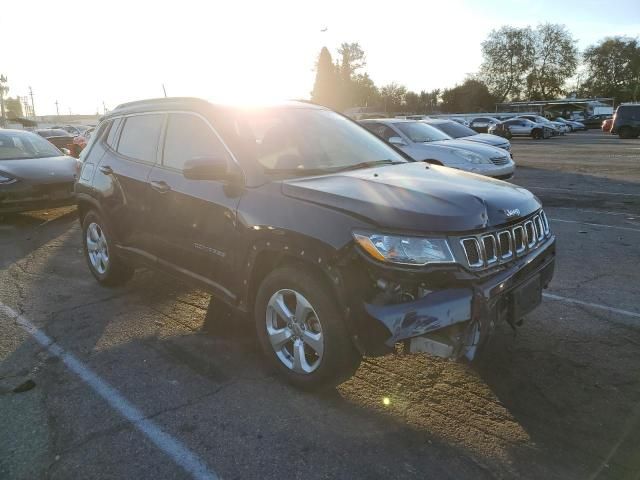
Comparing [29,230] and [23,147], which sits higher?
[23,147]

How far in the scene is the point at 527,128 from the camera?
37.6 m

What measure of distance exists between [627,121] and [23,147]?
32285 mm

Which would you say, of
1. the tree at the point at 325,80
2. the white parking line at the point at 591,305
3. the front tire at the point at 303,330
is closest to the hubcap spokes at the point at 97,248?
the front tire at the point at 303,330

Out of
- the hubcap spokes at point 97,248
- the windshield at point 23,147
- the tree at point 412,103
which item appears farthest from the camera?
the tree at point 412,103

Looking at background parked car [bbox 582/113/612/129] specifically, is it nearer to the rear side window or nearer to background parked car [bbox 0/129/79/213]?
the rear side window

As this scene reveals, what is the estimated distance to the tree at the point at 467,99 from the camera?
289 feet

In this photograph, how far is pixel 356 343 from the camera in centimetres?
283

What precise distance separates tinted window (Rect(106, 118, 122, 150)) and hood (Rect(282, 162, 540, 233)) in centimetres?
253

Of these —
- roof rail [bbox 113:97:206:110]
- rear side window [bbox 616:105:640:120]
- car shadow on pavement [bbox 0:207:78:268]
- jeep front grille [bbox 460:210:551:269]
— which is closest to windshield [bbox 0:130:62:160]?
car shadow on pavement [bbox 0:207:78:268]

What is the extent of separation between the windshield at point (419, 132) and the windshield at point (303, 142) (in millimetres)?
6778

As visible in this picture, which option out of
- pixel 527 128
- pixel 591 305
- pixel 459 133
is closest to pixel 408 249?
pixel 591 305

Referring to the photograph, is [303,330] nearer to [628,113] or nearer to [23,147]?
[23,147]

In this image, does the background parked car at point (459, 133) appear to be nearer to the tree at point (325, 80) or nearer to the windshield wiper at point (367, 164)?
the windshield wiper at point (367, 164)

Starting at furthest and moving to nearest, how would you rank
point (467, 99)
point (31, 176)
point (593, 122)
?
point (467, 99)
point (593, 122)
point (31, 176)
